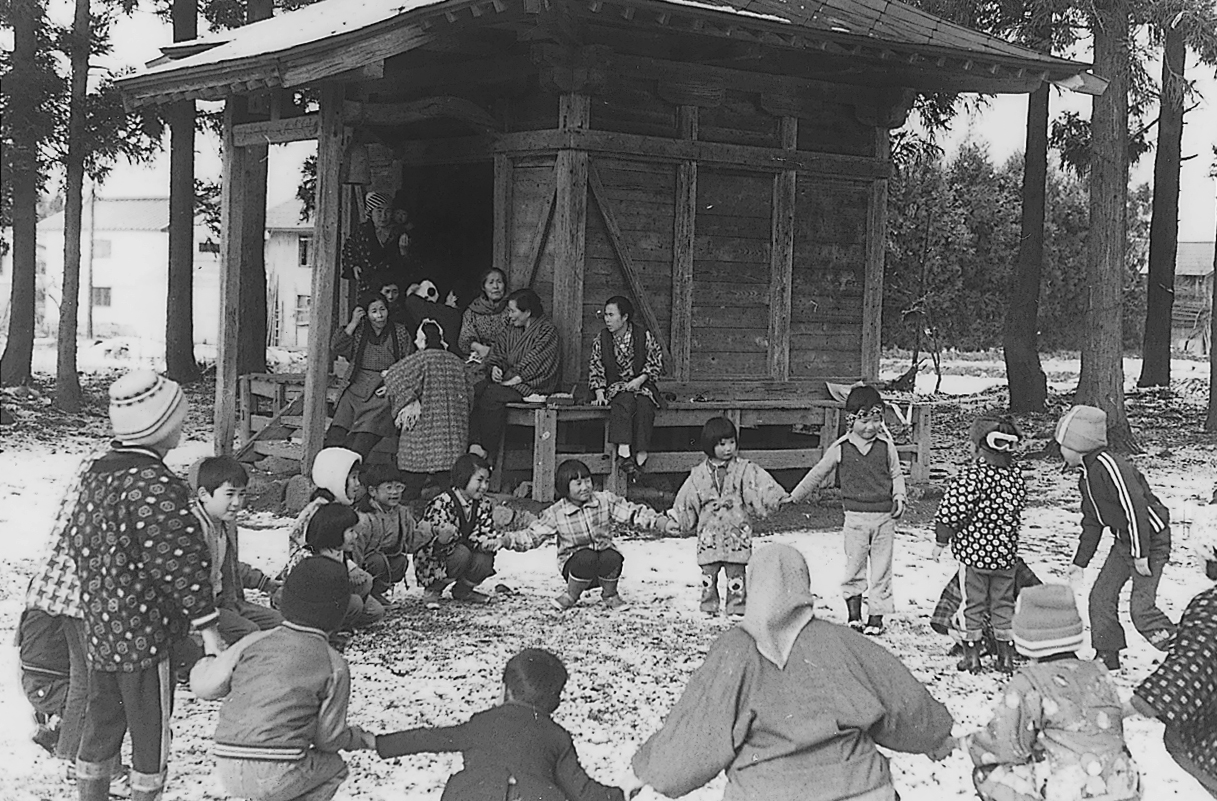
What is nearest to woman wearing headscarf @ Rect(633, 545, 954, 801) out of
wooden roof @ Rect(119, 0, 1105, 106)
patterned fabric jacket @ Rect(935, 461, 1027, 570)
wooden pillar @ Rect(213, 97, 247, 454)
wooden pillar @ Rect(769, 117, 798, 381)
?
patterned fabric jacket @ Rect(935, 461, 1027, 570)

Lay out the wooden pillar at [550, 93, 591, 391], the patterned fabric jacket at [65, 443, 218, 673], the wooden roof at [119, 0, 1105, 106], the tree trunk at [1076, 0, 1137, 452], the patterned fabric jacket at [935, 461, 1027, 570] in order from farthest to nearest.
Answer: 1. the tree trunk at [1076, 0, 1137, 452]
2. the wooden pillar at [550, 93, 591, 391]
3. the wooden roof at [119, 0, 1105, 106]
4. the patterned fabric jacket at [935, 461, 1027, 570]
5. the patterned fabric jacket at [65, 443, 218, 673]

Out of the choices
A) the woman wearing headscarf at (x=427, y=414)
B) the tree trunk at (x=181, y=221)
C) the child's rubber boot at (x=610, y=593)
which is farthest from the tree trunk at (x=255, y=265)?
the child's rubber boot at (x=610, y=593)

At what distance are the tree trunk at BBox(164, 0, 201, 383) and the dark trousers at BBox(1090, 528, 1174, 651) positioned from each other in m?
17.0

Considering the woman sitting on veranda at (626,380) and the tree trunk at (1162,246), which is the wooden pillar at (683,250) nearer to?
the woman sitting on veranda at (626,380)

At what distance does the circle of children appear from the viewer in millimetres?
3268

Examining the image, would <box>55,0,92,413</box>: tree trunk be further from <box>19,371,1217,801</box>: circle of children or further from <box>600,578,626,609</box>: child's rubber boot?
<box>19,371,1217,801</box>: circle of children

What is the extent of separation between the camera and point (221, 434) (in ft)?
40.2

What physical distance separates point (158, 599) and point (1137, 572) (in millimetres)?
4567

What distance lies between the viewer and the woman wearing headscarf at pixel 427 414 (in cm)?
966

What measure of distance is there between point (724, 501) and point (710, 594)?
0.59 meters

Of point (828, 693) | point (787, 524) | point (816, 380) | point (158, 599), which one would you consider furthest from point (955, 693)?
point (816, 380)

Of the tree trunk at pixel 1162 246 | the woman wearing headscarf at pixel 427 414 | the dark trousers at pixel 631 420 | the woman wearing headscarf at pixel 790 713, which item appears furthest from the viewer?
the tree trunk at pixel 1162 246

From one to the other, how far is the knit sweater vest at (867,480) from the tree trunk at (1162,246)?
1941 centimetres

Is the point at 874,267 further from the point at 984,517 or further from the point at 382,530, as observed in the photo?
the point at 382,530
